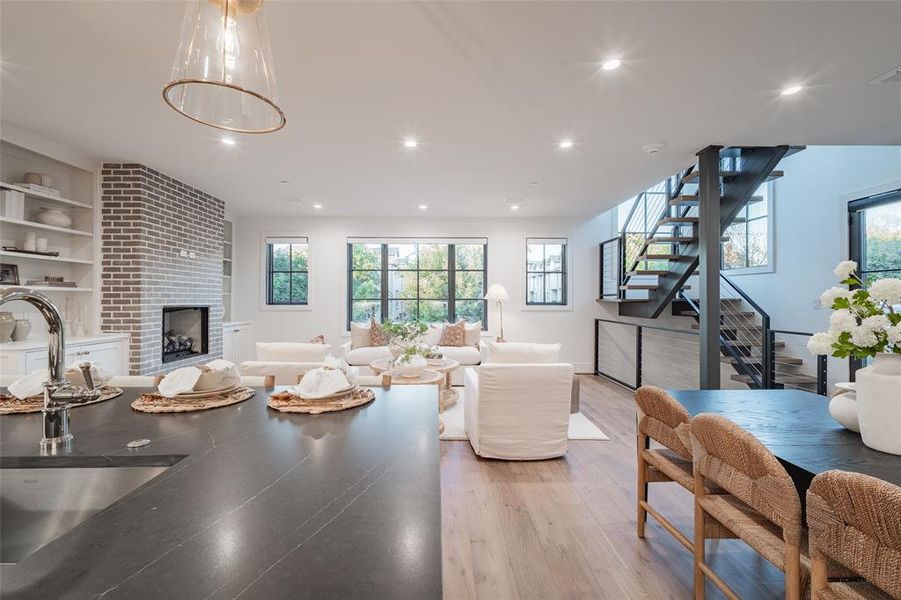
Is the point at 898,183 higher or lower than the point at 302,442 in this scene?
higher

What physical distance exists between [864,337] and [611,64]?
5.95ft

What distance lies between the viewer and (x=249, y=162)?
3.93m

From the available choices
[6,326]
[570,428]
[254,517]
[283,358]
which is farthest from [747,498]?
[6,326]

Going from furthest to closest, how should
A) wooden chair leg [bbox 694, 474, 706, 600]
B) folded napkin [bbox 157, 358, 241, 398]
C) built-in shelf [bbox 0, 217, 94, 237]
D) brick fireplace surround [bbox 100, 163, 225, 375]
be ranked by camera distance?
brick fireplace surround [bbox 100, 163, 225, 375]
built-in shelf [bbox 0, 217, 94, 237]
wooden chair leg [bbox 694, 474, 706, 600]
folded napkin [bbox 157, 358, 241, 398]

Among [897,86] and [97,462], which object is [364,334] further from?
[897,86]

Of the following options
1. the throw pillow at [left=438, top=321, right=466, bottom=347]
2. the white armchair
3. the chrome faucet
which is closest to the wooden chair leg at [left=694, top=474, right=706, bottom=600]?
the white armchair

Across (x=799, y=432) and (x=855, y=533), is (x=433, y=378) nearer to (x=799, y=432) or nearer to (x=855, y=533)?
(x=799, y=432)

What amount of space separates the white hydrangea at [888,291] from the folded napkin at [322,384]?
176 cm

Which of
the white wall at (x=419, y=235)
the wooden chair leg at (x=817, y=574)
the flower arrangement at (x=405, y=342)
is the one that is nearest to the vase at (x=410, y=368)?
the flower arrangement at (x=405, y=342)

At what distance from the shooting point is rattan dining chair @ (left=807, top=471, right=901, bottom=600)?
2.66 ft

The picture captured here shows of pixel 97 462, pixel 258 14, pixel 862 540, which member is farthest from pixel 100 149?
pixel 862 540

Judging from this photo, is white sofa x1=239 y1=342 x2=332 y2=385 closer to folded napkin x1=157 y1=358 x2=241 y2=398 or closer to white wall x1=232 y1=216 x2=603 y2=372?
folded napkin x1=157 y1=358 x2=241 y2=398

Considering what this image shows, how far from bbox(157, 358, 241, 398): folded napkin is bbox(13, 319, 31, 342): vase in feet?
10.3

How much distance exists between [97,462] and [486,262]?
598 centimetres
